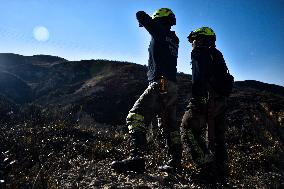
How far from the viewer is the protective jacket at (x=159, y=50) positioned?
6129mm

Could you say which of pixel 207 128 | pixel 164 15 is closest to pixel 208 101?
pixel 207 128

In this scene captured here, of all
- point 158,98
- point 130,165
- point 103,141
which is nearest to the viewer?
point 130,165

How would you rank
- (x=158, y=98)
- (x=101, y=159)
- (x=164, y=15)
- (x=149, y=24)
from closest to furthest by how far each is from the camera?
(x=158, y=98) < (x=149, y=24) < (x=164, y=15) < (x=101, y=159)

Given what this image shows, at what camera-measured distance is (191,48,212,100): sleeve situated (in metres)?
5.78

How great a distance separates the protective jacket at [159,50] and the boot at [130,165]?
51.0 inches

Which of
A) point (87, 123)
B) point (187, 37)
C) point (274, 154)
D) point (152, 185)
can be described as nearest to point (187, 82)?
point (87, 123)

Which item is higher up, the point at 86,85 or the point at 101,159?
the point at 86,85

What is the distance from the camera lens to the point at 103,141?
30.0ft

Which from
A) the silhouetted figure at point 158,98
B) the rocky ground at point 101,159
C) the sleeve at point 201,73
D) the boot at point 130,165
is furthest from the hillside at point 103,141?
the sleeve at point 201,73

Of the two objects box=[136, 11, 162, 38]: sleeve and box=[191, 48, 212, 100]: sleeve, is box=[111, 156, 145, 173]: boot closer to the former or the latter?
box=[191, 48, 212, 100]: sleeve

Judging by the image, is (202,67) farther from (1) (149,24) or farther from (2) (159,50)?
(1) (149,24)

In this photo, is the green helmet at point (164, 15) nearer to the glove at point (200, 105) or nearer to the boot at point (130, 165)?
the glove at point (200, 105)

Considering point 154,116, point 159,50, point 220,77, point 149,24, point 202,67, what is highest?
point 149,24

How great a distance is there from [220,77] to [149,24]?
1.39 metres
